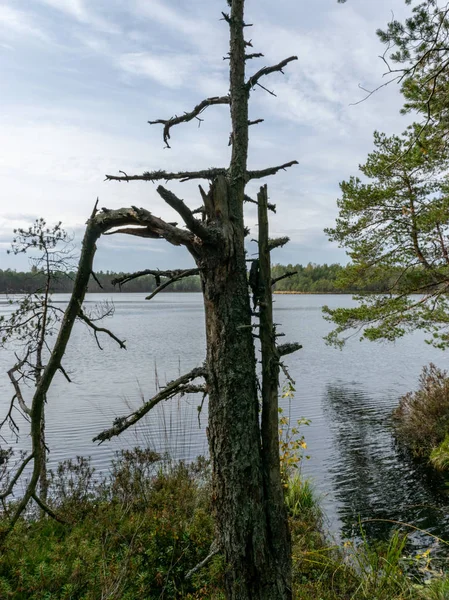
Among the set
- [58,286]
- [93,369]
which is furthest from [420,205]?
[93,369]

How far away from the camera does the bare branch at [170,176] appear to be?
3.78 metres

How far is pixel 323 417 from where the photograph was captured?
1578 cm

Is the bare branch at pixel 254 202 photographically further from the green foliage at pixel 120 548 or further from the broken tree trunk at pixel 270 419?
the green foliage at pixel 120 548

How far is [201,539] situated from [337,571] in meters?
2.04

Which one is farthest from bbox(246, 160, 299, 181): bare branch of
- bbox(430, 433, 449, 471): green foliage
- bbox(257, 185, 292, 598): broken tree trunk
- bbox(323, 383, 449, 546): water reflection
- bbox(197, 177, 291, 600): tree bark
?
bbox(430, 433, 449, 471): green foliage

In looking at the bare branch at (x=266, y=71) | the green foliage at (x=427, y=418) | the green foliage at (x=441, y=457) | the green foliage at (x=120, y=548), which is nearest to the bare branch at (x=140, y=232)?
the bare branch at (x=266, y=71)

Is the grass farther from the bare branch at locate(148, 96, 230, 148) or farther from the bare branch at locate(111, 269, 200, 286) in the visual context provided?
the bare branch at locate(148, 96, 230, 148)

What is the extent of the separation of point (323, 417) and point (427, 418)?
3.90 metres

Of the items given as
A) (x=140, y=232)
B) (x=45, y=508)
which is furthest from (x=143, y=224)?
(x=45, y=508)

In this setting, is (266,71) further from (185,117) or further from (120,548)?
(120,548)

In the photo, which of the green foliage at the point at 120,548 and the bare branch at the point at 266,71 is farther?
the bare branch at the point at 266,71

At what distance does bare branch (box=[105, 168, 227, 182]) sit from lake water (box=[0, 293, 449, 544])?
8.50 ft

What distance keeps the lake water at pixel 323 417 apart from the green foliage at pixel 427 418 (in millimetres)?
539

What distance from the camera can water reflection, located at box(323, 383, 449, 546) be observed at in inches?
336
